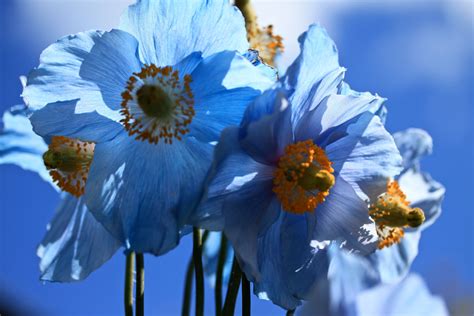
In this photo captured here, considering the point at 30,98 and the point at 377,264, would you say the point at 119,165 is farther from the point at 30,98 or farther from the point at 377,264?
the point at 377,264

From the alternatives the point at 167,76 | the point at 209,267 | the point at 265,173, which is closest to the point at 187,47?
the point at 167,76

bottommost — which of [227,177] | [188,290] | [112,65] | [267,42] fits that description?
[188,290]

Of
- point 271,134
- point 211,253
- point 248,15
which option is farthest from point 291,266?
point 248,15

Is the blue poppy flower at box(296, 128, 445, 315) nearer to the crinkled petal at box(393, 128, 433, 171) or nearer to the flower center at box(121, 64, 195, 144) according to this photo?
the crinkled petal at box(393, 128, 433, 171)

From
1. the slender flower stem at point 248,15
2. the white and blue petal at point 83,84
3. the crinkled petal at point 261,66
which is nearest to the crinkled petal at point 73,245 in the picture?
the white and blue petal at point 83,84

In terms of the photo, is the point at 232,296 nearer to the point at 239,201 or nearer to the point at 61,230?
the point at 239,201

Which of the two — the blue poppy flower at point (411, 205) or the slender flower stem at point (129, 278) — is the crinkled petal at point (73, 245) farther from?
the blue poppy flower at point (411, 205)

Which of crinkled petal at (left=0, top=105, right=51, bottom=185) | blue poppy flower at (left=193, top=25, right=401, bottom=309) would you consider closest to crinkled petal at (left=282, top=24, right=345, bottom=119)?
blue poppy flower at (left=193, top=25, right=401, bottom=309)
